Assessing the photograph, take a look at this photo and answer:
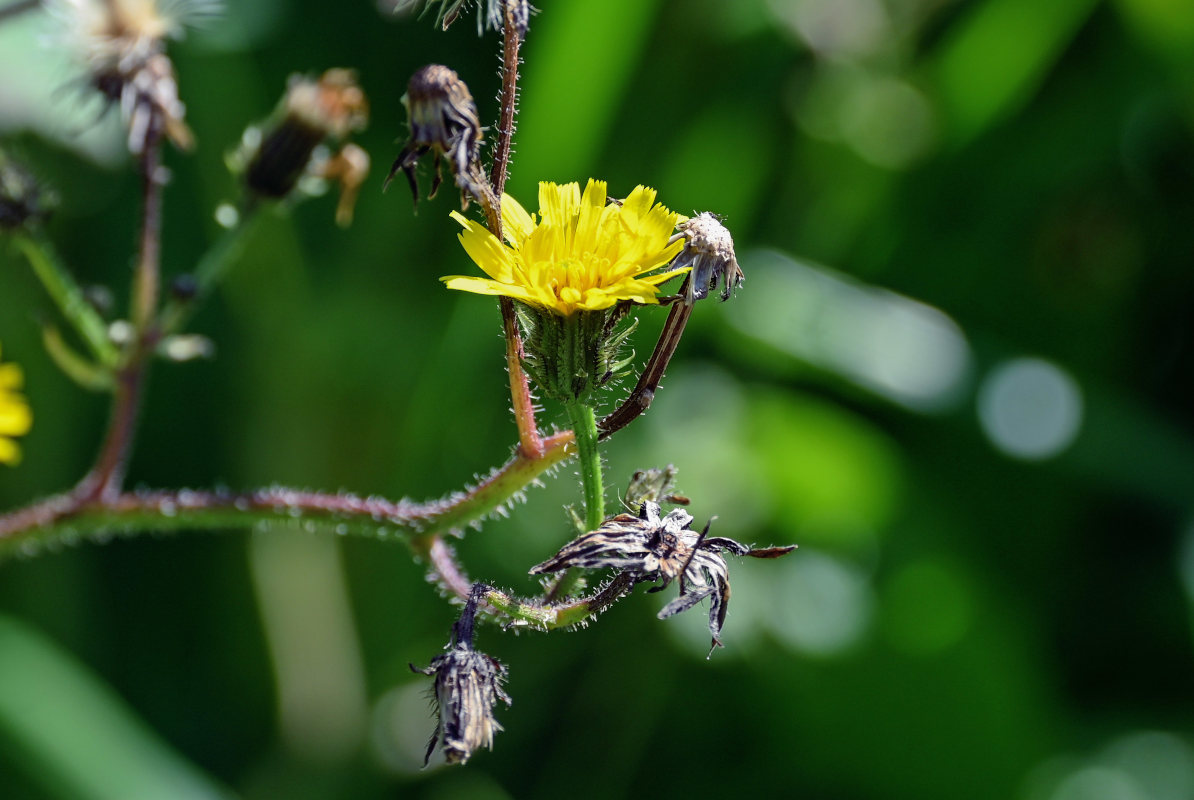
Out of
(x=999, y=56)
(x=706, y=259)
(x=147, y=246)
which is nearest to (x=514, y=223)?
(x=706, y=259)

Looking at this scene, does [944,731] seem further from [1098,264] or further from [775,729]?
[1098,264]

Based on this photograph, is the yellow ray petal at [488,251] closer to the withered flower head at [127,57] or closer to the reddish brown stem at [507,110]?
the reddish brown stem at [507,110]

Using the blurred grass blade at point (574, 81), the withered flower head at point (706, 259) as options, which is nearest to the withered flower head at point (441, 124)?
the withered flower head at point (706, 259)

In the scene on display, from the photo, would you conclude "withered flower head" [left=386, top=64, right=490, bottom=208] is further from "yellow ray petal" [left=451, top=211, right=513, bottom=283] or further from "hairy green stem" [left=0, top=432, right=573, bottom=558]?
"hairy green stem" [left=0, top=432, right=573, bottom=558]

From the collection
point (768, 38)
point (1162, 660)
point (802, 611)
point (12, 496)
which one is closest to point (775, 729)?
point (802, 611)

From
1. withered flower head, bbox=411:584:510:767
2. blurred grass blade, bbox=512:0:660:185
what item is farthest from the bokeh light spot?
withered flower head, bbox=411:584:510:767

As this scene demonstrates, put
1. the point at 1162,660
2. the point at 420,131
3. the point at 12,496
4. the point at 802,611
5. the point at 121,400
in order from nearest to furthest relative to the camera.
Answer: the point at 420,131, the point at 121,400, the point at 802,611, the point at 1162,660, the point at 12,496
